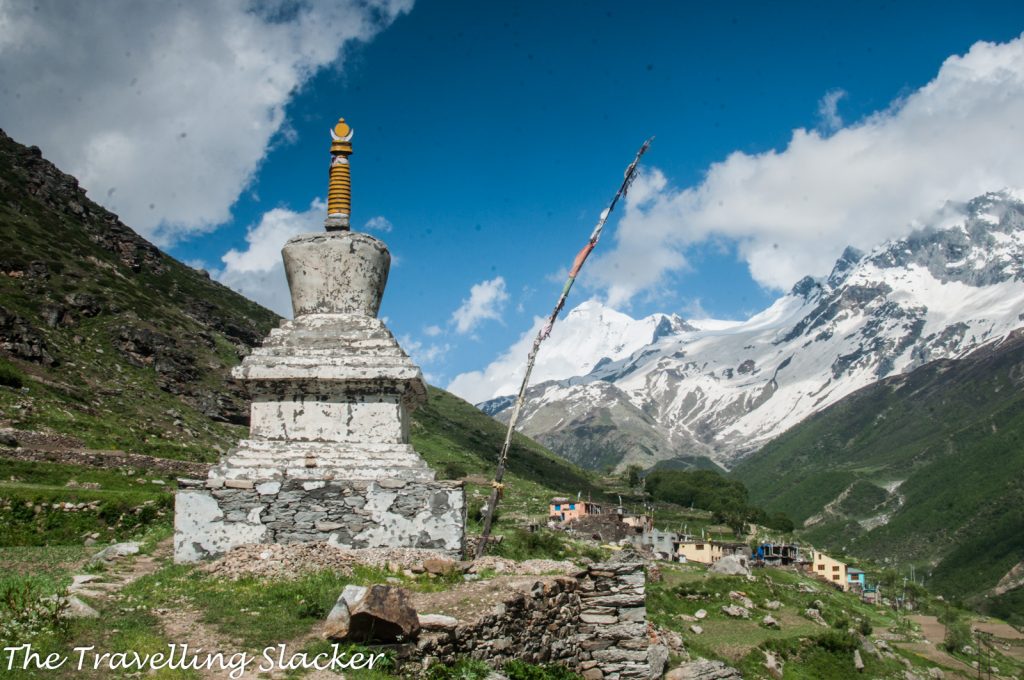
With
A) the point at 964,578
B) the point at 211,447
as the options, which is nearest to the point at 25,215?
the point at 211,447

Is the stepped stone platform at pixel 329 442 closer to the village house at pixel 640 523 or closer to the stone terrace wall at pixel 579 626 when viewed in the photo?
the stone terrace wall at pixel 579 626

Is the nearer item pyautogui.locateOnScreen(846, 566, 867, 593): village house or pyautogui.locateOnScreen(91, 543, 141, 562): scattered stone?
pyautogui.locateOnScreen(91, 543, 141, 562): scattered stone

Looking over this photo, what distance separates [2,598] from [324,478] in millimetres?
5227

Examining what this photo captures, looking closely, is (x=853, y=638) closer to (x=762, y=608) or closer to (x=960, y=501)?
(x=762, y=608)

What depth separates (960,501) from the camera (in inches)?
6127

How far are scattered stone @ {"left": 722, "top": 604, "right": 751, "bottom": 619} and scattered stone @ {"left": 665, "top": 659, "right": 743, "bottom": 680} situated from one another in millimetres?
17794

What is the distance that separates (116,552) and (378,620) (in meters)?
6.32

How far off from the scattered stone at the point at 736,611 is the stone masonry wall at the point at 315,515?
25.3m

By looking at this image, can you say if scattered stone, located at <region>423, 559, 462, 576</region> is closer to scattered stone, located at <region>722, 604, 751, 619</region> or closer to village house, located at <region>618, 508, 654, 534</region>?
scattered stone, located at <region>722, 604, 751, 619</region>

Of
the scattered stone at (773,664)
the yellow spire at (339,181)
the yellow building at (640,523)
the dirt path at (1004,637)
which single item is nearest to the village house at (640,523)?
the yellow building at (640,523)

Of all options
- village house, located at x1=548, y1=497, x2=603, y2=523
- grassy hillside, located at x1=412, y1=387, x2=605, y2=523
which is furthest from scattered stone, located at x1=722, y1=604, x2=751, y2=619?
village house, located at x1=548, y1=497, x2=603, y2=523

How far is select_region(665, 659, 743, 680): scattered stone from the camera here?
55.3 feet

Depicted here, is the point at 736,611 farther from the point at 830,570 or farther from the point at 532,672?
the point at 830,570

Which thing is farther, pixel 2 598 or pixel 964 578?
pixel 964 578
